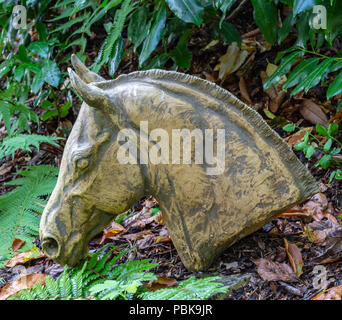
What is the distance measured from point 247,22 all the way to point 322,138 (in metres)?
1.48

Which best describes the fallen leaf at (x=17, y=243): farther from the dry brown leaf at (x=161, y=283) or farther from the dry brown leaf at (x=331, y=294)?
the dry brown leaf at (x=331, y=294)

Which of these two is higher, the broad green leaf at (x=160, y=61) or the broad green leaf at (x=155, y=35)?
the broad green leaf at (x=155, y=35)

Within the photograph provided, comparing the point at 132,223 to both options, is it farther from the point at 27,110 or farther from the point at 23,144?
the point at 27,110

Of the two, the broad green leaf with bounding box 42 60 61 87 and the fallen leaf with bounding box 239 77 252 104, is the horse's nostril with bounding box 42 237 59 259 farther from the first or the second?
the fallen leaf with bounding box 239 77 252 104

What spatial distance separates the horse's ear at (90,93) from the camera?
1.97m

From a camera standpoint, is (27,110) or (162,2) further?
(27,110)

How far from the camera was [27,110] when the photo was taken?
151 inches

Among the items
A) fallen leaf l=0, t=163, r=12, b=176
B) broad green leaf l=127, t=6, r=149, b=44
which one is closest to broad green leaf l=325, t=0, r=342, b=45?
broad green leaf l=127, t=6, r=149, b=44

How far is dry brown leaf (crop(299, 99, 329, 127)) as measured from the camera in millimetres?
3295

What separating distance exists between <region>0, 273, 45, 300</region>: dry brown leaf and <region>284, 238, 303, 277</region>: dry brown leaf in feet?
4.42

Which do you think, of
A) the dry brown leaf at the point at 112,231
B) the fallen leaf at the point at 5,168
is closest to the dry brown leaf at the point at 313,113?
the dry brown leaf at the point at 112,231

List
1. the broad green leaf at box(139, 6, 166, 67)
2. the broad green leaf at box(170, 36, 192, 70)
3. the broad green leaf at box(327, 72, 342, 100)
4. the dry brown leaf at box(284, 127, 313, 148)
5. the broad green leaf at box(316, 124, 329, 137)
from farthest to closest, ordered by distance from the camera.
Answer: the broad green leaf at box(170, 36, 192, 70)
the dry brown leaf at box(284, 127, 313, 148)
the broad green leaf at box(139, 6, 166, 67)
the broad green leaf at box(316, 124, 329, 137)
the broad green leaf at box(327, 72, 342, 100)

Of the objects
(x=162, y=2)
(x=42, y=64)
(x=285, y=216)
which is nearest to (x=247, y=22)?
(x=162, y=2)

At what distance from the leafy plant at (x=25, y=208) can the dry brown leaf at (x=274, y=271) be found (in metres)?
1.39
